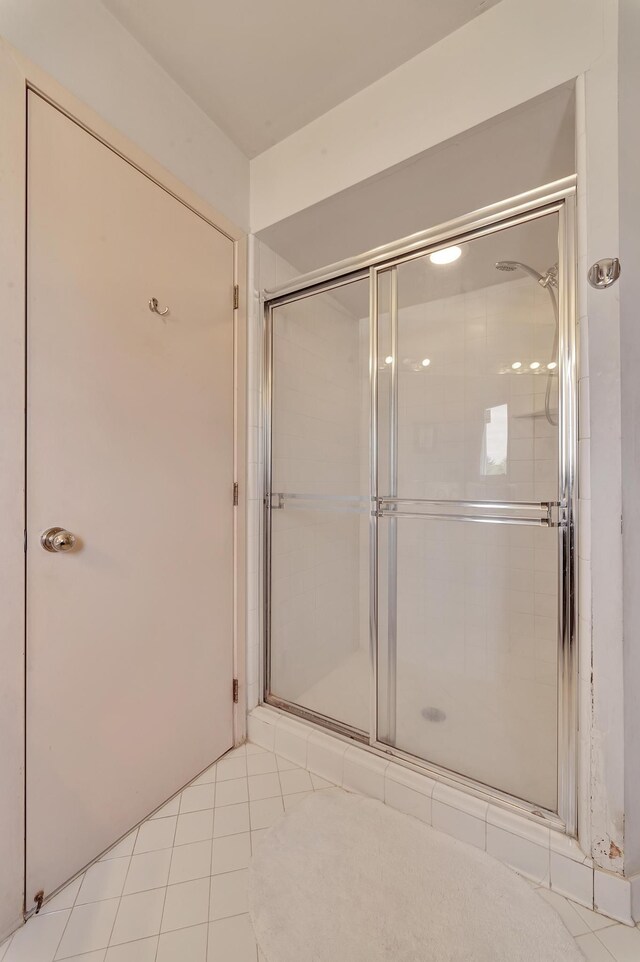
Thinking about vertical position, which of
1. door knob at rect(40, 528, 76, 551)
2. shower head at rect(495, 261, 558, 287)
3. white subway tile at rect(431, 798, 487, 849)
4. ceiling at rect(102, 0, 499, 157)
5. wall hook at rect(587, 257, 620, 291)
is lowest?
white subway tile at rect(431, 798, 487, 849)

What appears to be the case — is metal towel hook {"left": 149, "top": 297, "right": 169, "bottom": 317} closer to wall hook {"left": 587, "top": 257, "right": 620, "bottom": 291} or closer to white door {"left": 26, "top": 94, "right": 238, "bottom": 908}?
white door {"left": 26, "top": 94, "right": 238, "bottom": 908}

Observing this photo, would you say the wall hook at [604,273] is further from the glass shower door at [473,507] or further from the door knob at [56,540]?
the door knob at [56,540]

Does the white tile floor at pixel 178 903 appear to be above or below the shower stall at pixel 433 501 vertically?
below

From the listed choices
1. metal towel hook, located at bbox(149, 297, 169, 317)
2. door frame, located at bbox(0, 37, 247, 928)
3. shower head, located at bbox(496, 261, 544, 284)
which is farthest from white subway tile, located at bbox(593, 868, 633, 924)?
metal towel hook, located at bbox(149, 297, 169, 317)

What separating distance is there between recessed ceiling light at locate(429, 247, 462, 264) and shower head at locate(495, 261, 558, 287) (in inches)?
6.4

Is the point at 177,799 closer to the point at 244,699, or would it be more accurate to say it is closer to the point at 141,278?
the point at 244,699

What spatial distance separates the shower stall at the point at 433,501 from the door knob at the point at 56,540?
2.79ft

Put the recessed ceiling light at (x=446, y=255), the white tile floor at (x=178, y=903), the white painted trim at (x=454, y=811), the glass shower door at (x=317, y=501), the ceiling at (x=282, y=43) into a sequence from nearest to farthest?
the white tile floor at (x=178, y=903), the white painted trim at (x=454, y=811), the ceiling at (x=282, y=43), the recessed ceiling light at (x=446, y=255), the glass shower door at (x=317, y=501)

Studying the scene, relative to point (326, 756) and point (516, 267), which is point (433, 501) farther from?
point (326, 756)

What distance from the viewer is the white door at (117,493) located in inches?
41.1

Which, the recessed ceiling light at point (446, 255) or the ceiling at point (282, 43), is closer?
the ceiling at point (282, 43)

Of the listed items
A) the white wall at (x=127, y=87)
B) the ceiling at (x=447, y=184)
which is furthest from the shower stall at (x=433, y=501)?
the white wall at (x=127, y=87)

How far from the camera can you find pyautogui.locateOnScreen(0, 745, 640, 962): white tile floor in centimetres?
93

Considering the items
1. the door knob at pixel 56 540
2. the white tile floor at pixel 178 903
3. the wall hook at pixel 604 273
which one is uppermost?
the wall hook at pixel 604 273
